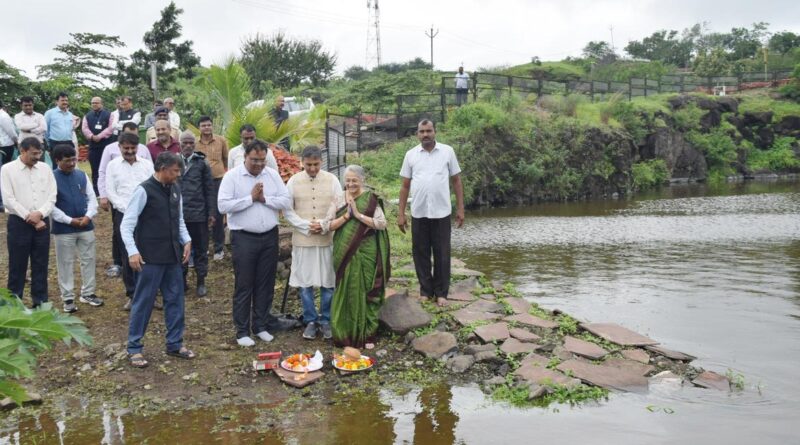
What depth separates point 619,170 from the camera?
24.1 meters

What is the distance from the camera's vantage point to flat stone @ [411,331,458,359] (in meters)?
5.97

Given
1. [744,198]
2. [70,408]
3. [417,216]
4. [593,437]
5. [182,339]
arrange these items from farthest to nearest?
[744,198], [417,216], [182,339], [70,408], [593,437]

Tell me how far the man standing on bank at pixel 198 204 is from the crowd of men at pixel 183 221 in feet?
0.03

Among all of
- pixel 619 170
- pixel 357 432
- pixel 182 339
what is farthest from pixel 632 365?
pixel 619 170

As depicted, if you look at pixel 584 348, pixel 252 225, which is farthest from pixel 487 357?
pixel 252 225

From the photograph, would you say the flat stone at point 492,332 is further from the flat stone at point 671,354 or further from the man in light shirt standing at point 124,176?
the man in light shirt standing at point 124,176

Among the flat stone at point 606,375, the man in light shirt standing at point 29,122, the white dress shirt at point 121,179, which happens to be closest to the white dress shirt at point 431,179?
the flat stone at point 606,375

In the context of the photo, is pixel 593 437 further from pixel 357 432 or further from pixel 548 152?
pixel 548 152

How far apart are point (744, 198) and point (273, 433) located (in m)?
19.3

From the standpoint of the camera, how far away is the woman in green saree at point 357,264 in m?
6.12

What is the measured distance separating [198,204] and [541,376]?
403 cm

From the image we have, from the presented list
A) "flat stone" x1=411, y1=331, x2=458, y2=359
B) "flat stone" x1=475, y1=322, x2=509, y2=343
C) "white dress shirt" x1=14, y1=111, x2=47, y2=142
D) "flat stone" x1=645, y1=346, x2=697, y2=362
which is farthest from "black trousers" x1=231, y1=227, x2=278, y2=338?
"white dress shirt" x1=14, y1=111, x2=47, y2=142

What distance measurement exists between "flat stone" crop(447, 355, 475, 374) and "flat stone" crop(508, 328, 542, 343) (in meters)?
0.59

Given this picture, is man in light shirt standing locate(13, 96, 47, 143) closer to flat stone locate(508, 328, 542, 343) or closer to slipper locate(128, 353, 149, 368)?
slipper locate(128, 353, 149, 368)
